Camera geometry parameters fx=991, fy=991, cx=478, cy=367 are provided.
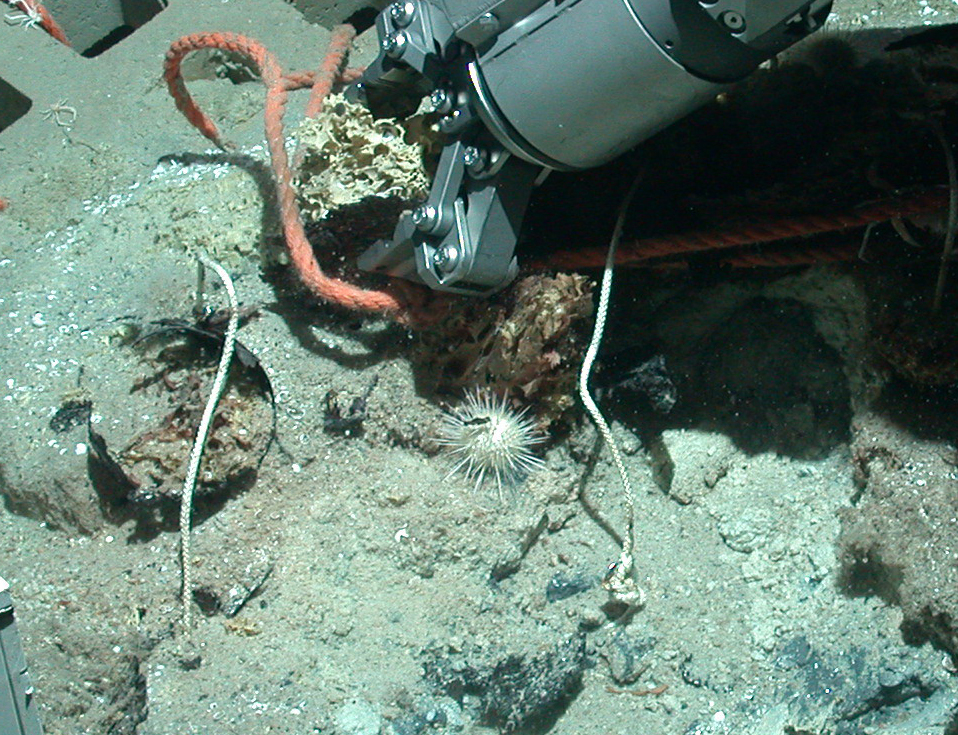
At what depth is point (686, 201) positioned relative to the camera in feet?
5.79

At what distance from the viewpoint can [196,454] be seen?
1714 mm

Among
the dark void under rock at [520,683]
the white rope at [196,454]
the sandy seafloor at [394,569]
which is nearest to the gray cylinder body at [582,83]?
the sandy seafloor at [394,569]

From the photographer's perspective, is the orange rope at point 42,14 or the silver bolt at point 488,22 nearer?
the silver bolt at point 488,22

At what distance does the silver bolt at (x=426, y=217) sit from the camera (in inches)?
63.6

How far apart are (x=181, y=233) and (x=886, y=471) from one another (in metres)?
1.41

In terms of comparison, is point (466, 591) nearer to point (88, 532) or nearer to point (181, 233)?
point (88, 532)

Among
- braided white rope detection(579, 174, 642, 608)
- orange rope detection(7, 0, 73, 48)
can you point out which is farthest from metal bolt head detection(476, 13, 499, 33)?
orange rope detection(7, 0, 73, 48)

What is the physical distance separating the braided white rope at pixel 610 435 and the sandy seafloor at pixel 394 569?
0.19ft

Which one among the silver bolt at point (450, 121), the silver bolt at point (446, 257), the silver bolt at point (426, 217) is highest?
the silver bolt at point (450, 121)

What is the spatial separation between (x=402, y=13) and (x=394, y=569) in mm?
935

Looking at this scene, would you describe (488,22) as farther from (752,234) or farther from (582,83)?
(752,234)

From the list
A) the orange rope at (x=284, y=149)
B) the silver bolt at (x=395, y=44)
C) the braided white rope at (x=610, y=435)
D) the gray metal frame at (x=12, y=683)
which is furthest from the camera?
the orange rope at (x=284, y=149)

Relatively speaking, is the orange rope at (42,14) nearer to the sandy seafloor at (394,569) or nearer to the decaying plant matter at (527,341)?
the sandy seafloor at (394,569)

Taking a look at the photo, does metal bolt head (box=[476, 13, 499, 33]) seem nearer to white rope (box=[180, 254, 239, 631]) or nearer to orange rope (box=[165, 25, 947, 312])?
orange rope (box=[165, 25, 947, 312])
